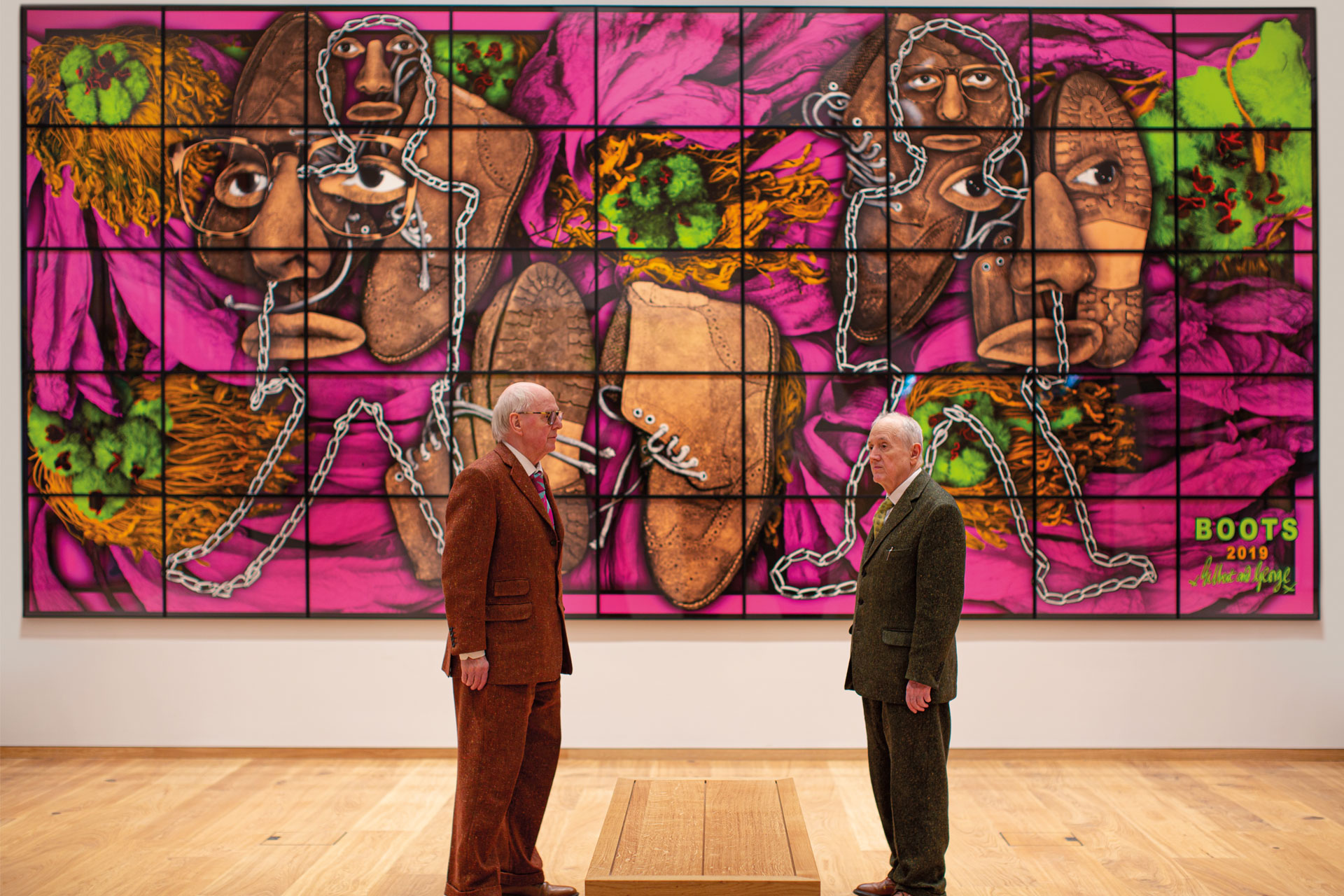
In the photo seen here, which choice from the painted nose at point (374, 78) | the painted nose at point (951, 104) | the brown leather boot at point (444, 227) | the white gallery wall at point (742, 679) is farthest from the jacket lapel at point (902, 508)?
the painted nose at point (374, 78)

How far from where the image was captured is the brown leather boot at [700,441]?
16.1 feet

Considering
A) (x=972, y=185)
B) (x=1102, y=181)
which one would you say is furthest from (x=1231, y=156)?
(x=972, y=185)

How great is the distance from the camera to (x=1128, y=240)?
4.93m

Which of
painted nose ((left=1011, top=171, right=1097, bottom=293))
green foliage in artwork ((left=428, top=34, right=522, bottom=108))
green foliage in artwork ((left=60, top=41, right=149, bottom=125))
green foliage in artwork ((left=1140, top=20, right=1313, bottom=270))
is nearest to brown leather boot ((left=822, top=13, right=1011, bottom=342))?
painted nose ((left=1011, top=171, right=1097, bottom=293))

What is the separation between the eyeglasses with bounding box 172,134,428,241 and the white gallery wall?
6.32 feet

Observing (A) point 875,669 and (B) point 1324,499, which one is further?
(B) point 1324,499

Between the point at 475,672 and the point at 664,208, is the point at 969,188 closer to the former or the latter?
the point at 664,208

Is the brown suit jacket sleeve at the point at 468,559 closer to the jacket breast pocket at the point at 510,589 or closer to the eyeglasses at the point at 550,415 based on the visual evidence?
the jacket breast pocket at the point at 510,589

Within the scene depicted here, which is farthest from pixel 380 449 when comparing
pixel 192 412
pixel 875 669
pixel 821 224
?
pixel 875 669

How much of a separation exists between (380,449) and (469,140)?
167 cm

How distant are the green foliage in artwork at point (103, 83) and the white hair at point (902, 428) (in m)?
4.25

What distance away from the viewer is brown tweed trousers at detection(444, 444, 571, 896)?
9.69 feet

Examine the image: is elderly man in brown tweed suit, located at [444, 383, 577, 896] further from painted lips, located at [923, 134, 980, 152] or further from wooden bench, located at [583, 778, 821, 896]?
painted lips, located at [923, 134, 980, 152]

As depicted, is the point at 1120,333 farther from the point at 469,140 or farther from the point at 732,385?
the point at 469,140
